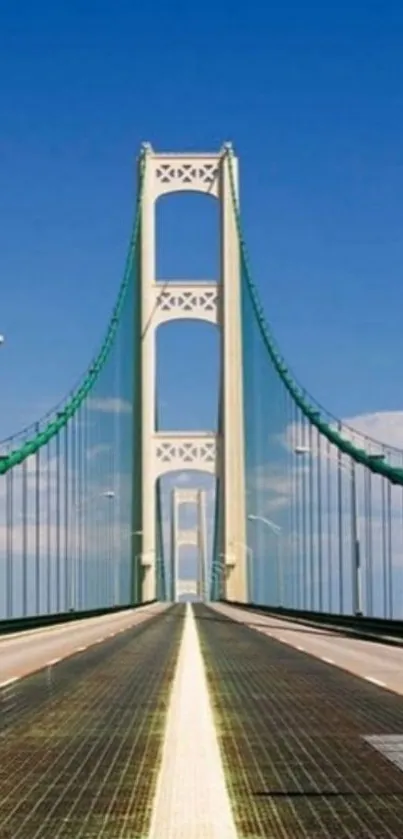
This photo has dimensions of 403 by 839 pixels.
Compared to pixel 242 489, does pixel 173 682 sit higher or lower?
lower

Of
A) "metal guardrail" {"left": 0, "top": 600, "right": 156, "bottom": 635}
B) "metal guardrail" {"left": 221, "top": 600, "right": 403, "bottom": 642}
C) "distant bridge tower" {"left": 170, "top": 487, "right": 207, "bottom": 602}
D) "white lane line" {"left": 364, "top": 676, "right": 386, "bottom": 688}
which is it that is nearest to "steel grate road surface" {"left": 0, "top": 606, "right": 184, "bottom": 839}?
"white lane line" {"left": 364, "top": 676, "right": 386, "bottom": 688}

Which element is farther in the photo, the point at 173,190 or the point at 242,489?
the point at 173,190

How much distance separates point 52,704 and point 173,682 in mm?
4417

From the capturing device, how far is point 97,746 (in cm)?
1470

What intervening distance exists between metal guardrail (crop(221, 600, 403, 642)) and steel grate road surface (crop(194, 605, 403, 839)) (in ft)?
63.0

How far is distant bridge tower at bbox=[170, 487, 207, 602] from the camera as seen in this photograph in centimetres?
17200

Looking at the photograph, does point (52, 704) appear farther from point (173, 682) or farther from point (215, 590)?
point (215, 590)

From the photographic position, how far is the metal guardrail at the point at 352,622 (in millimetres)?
45094

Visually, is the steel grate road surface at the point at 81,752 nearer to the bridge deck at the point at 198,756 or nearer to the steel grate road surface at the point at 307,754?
the bridge deck at the point at 198,756

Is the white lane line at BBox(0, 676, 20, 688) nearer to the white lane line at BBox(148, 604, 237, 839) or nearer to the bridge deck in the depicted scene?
the bridge deck

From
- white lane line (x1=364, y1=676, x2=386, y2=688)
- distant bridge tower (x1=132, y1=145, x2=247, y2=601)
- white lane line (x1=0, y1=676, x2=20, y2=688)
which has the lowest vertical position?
white lane line (x1=364, y1=676, x2=386, y2=688)

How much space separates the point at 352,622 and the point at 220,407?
150 ft

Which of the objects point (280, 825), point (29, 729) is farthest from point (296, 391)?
point (280, 825)

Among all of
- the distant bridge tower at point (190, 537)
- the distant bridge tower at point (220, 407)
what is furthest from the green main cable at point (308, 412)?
the distant bridge tower at point (190, 537)
